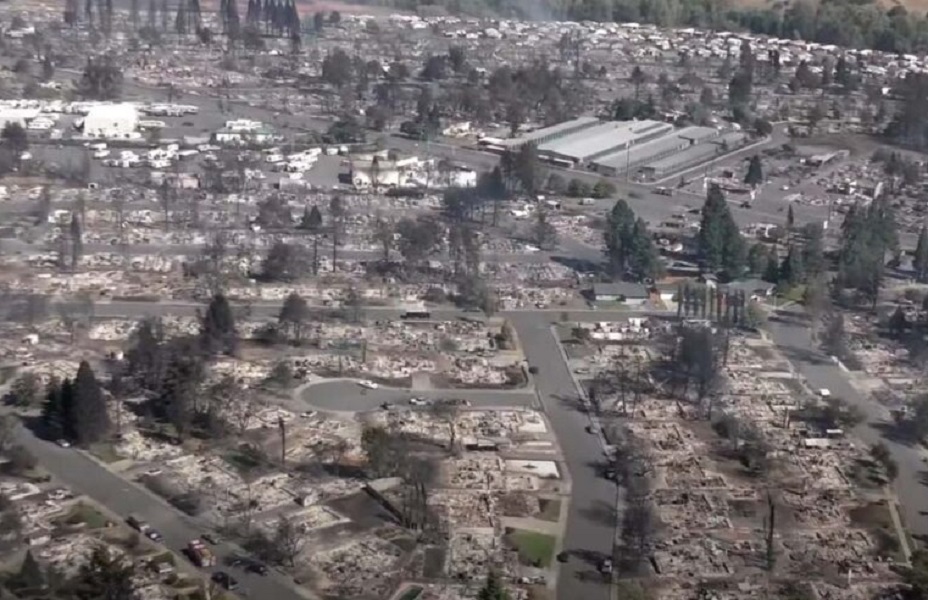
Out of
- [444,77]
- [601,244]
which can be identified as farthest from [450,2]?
[601,244]

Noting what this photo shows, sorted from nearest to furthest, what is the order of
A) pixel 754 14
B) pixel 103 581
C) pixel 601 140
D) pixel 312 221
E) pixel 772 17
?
pixel 103 581, pixel 312 221, pixel 601 140, pixel 772 17, pixel 754 14

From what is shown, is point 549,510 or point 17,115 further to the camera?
point 17,115

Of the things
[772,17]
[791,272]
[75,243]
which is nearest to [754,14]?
[772,17]

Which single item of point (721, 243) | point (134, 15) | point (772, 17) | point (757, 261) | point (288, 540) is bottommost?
point (288, 540)

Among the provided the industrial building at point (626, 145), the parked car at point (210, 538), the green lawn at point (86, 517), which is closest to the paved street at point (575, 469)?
the parked car at point (210, 538)

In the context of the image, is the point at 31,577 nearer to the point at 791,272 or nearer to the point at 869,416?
the point at 869,416

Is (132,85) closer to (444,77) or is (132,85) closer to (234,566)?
(444,77)

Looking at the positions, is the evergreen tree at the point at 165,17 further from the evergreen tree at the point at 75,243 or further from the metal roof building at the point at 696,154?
the evergreen tree at the point at 75,243
